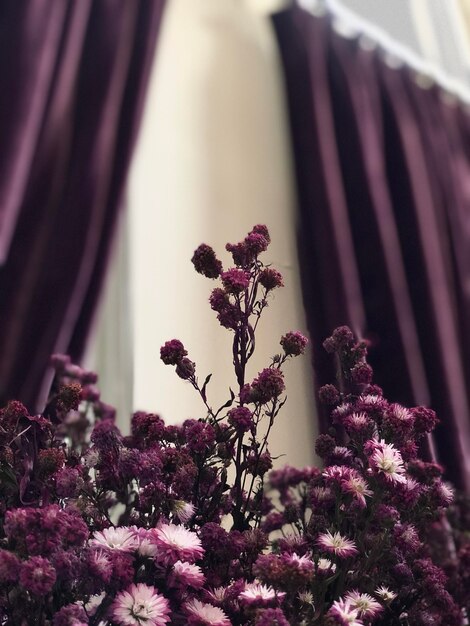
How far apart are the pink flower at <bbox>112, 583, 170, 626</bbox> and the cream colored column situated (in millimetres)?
619

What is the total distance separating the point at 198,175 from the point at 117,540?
1.22 metres

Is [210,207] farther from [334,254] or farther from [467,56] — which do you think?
[467,56]

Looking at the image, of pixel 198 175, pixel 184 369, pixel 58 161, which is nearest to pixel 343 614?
pixel 184 369

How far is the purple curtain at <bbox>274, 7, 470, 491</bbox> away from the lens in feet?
5.48

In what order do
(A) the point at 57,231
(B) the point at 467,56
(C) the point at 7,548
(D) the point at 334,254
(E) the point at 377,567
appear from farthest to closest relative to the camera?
1. (B) the point at 467,56
2. (D) the point at 334,254
3. (A) the point at 57,231
4. (E) the point at 377,567
5. (C) the point at 7,548

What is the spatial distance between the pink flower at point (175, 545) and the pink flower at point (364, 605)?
0.48ft

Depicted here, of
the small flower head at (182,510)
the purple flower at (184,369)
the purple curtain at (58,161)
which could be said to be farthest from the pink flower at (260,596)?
the purple curtain at (58,161)

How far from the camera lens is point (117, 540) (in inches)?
23.8

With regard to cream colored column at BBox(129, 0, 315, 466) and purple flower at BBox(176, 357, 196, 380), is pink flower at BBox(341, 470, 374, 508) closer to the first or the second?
purple flower at BBox(176, 357, 196, 380)

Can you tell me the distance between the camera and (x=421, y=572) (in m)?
0.74

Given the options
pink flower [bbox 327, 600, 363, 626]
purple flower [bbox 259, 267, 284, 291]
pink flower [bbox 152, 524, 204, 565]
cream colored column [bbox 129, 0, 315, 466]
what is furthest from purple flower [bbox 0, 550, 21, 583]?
cream colored column [bbox 129, 0, 315, 466]

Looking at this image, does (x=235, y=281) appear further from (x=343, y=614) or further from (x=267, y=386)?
(x=343, y=614)

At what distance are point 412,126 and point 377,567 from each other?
1527 millimetres

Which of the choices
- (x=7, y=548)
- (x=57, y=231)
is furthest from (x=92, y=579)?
(x=57, y=231)
